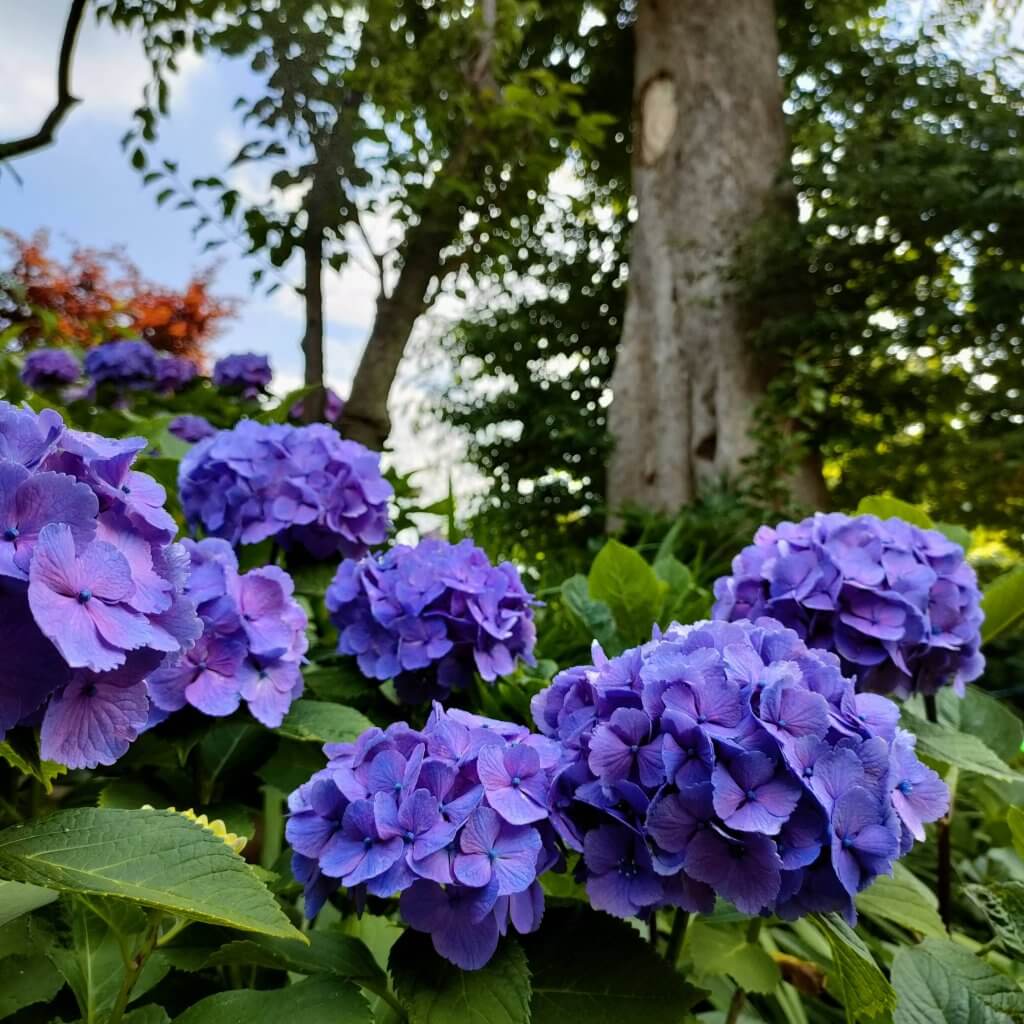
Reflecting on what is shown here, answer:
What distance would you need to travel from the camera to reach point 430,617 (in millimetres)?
868

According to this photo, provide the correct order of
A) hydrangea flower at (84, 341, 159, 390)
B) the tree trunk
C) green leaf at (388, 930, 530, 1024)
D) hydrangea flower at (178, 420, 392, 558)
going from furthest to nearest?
1. the tree trunk
2. hydrangea flower at (84, 341, 159, 390)
3. hydrangea flower at (178, 420, 392, 558)
4. green leaf at (388, 930, 530, 1024)

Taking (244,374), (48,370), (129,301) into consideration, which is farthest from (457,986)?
(129,301)

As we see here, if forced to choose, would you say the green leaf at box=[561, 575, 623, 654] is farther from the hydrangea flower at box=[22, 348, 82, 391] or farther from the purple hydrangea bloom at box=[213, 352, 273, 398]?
the hydrangea flower at box=[22, 348, 82, 391]

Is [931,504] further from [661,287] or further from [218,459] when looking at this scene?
[218,459]

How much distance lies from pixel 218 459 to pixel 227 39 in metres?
1.56

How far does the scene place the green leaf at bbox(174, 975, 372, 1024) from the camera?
0.50 metres

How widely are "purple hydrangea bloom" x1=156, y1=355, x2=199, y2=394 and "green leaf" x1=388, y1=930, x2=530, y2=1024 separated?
198 centimetres

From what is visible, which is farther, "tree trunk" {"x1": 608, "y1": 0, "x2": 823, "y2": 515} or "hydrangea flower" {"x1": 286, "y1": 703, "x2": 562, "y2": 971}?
"tree trunk" {"x1": 608, "y1": 0, "x2": 823, "y2": 515}

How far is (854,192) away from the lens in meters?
3.10

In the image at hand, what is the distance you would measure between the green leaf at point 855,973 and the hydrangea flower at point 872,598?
0.35m

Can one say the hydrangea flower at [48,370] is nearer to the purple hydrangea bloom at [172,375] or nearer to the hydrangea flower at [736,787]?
Result: the purple hydrangea bloom at [172,375]

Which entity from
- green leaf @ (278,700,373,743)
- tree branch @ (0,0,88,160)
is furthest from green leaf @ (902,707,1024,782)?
tree branch @ (0,0,88,160)

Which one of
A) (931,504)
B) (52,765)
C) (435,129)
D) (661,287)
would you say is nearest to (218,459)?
(52,765)

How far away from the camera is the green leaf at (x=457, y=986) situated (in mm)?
479
